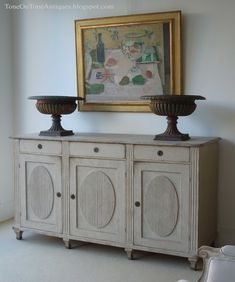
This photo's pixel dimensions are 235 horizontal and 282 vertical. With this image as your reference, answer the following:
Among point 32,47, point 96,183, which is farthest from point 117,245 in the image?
point 32,47

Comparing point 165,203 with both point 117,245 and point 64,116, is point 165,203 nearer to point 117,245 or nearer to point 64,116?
point 117,245

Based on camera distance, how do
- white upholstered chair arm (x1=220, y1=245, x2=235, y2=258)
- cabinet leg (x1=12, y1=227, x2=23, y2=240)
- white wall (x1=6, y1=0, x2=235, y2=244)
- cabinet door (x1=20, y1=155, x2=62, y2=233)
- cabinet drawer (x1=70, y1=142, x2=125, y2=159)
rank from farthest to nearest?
cabinet leg (x1=12, y1=227, x2=23, y2=240)
cabinet door (x1=20, y1=155, x2=62, y2=233)
white wall (x1=6, y1=0, x2=235, y2=244)
cabinet drawer (x1=70, y1=142, x2=125, y2=159)
white upholstered chair arm (x1=220, y1=245, x2=235, y2=258)

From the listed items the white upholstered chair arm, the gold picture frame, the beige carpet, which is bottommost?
the beige carpet

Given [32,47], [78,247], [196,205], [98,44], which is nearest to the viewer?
[196,205]

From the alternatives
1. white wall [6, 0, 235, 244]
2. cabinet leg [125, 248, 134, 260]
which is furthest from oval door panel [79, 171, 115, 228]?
white wall [6, 0, 235, 244]

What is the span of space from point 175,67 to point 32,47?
4.76 ft

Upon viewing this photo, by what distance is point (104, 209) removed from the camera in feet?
11.0

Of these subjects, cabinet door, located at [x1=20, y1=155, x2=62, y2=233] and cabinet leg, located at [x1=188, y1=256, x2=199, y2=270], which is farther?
cabinet door, located at [x1=20, y1=155, x2=62, y2=233]

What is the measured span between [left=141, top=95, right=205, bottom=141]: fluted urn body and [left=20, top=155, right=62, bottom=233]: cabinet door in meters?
0.90

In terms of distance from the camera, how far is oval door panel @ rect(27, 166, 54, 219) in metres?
3.56

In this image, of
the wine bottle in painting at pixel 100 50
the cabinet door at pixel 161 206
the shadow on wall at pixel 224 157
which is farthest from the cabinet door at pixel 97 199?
the wine bottle in painting at pixel 100 50

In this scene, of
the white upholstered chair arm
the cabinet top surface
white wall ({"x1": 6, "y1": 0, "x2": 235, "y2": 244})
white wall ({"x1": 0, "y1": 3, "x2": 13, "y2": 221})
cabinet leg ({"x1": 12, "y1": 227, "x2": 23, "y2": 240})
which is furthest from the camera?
white wall ({"x1": 0, "y1": 3, "x2": 13, "y2": 221})

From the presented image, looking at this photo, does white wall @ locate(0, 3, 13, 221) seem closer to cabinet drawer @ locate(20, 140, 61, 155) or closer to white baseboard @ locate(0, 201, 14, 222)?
white baseboard @ locate(0, 201, 14, 222)

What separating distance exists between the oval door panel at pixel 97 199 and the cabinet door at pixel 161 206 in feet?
0.69
